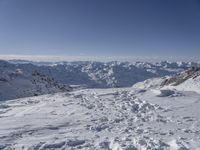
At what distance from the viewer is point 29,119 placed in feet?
47.9

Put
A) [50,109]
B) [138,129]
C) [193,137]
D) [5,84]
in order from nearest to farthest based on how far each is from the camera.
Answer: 1. [193,137]
2. [138,129]
3. [50,109]
4. [5,84]

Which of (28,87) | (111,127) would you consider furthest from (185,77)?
(28,87)

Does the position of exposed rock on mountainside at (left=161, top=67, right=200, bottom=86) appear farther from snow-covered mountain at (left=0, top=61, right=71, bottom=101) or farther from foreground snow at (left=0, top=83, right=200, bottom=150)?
snow-covered mountain at (left=0, top=61, right=71, bottom=101)

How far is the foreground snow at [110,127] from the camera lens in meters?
9.76

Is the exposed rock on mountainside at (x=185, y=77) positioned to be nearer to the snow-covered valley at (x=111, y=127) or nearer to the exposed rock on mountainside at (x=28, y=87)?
the snow-covered valley at (x=111, y=127)

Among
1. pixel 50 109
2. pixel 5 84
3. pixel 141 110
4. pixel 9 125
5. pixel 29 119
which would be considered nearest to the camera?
pixel 9 125

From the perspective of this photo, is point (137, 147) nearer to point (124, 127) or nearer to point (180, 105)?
point (124, 127)

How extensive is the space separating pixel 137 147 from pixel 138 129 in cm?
224

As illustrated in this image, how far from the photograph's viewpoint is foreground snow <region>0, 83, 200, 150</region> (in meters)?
9.76

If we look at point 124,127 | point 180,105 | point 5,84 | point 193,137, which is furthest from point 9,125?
point 5,84

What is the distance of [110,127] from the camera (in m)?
12.1

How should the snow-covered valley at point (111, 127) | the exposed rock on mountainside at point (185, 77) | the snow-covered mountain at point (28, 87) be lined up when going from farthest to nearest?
1. the snow-covered mountain at point (28, 87)
2. the exposed rock on mountainside at point (185, 77)
3. the snow-covered valley at point (111, 127)

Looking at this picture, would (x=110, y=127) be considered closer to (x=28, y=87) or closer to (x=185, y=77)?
(x=185, y=77)

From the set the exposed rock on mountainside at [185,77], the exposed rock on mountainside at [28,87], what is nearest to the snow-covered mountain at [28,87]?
the exposed rock on mountainside at [28,87]
